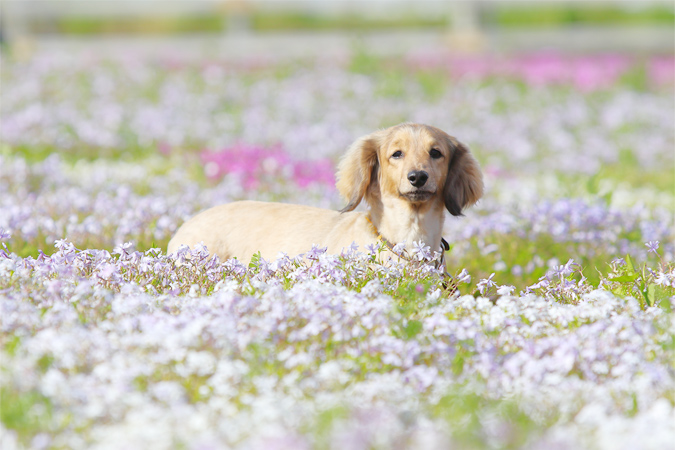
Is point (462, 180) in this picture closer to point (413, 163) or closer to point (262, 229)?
point (413, 163)

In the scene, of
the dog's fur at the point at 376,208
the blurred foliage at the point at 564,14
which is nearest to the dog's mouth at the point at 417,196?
the dog's fur at the point at 376,208

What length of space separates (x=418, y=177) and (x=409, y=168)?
0.13 m

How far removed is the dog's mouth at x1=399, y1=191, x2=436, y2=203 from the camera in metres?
6.06

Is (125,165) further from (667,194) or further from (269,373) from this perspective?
(269,373)

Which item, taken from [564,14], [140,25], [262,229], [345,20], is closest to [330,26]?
[345,20]

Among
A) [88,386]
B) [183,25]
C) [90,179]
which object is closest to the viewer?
[88,386]

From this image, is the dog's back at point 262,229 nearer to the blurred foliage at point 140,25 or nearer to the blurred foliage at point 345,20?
the blurred foliage at point 345,20

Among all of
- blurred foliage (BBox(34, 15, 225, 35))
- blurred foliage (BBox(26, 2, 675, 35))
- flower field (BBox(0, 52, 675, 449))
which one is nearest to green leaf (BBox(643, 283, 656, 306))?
flower field (BBox(0, 52, 675, 449))

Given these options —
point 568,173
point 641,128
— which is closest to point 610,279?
point 568,173

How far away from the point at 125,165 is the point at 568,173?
23.9 ft

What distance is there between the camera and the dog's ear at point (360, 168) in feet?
21.5

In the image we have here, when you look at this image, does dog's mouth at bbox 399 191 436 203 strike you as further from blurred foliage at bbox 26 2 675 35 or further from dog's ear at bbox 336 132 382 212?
blurred foliage at bbox 26 2 675 35

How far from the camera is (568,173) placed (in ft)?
43.7

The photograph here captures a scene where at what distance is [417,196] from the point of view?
19.9ft
